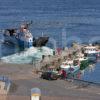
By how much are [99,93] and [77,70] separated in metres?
18.0

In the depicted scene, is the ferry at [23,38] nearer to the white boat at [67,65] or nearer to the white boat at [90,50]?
the white boat at [90,50]

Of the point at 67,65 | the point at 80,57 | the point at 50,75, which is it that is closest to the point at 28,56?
the point at 80,57

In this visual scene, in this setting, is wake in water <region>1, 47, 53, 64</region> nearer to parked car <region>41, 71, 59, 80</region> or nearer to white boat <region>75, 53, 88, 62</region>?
white boat <region>75, 53, 88, 62</region>

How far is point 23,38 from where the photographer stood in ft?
301

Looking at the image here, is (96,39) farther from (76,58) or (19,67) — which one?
(19,67)

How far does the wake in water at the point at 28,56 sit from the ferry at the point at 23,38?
4.90ft

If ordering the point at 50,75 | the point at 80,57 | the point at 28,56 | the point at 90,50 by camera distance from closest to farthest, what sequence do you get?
the point at 50,75 → the point at 80,57 → the point at 28,56 → the point at 90,50

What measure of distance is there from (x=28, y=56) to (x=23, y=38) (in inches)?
495

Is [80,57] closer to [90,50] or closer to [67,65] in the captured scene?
[90,50]

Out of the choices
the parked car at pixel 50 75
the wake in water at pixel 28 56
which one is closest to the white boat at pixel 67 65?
the wake in water at pixel 28 56

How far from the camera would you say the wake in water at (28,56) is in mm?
73062

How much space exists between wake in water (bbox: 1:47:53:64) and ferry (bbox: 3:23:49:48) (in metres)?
1.49

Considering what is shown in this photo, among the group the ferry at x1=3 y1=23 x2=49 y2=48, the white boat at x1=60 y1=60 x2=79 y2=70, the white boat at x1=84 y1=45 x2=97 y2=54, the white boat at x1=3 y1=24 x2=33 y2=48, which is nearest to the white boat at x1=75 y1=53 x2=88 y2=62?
the white boat at x1=60 y1=60 x2=79 y2=70

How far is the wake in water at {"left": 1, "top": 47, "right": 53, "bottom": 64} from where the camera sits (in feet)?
240
